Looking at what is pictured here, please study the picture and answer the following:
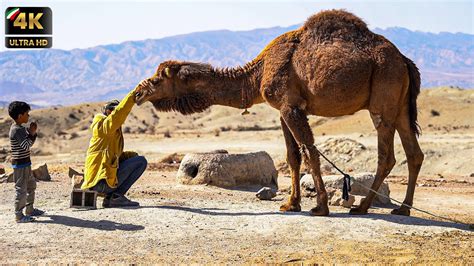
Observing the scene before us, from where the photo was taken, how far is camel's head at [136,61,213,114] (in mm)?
11164

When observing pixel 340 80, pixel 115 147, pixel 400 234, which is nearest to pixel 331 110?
pixel 340 80

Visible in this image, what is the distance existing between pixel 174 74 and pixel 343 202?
3.84m

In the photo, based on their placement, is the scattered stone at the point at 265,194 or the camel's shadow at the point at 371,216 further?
the scattered stone at the point at 265,194

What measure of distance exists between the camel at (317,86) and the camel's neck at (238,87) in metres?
0.02

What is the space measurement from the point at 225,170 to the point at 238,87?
3819 millimetres

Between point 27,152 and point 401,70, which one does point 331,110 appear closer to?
point 401,70

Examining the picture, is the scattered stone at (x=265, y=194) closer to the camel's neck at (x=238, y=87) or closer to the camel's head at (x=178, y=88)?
the camel's neck at (x=238, y=87)

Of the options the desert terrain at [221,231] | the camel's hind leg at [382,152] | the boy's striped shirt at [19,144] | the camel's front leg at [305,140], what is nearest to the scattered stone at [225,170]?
the desert terrain at [221,231]

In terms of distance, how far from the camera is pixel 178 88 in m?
11.3

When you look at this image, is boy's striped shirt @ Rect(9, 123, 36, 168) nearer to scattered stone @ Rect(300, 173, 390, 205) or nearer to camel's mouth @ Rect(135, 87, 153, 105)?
camel's mouth @ Rect(135, 87, 153, 105)

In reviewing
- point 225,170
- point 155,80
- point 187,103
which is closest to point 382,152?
point 187,103

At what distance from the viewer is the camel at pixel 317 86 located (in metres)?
10.5

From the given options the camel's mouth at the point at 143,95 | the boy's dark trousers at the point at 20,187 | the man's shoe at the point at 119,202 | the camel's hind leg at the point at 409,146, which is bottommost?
the man's shoe at the point at 119,202

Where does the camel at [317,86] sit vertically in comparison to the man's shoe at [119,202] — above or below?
above
